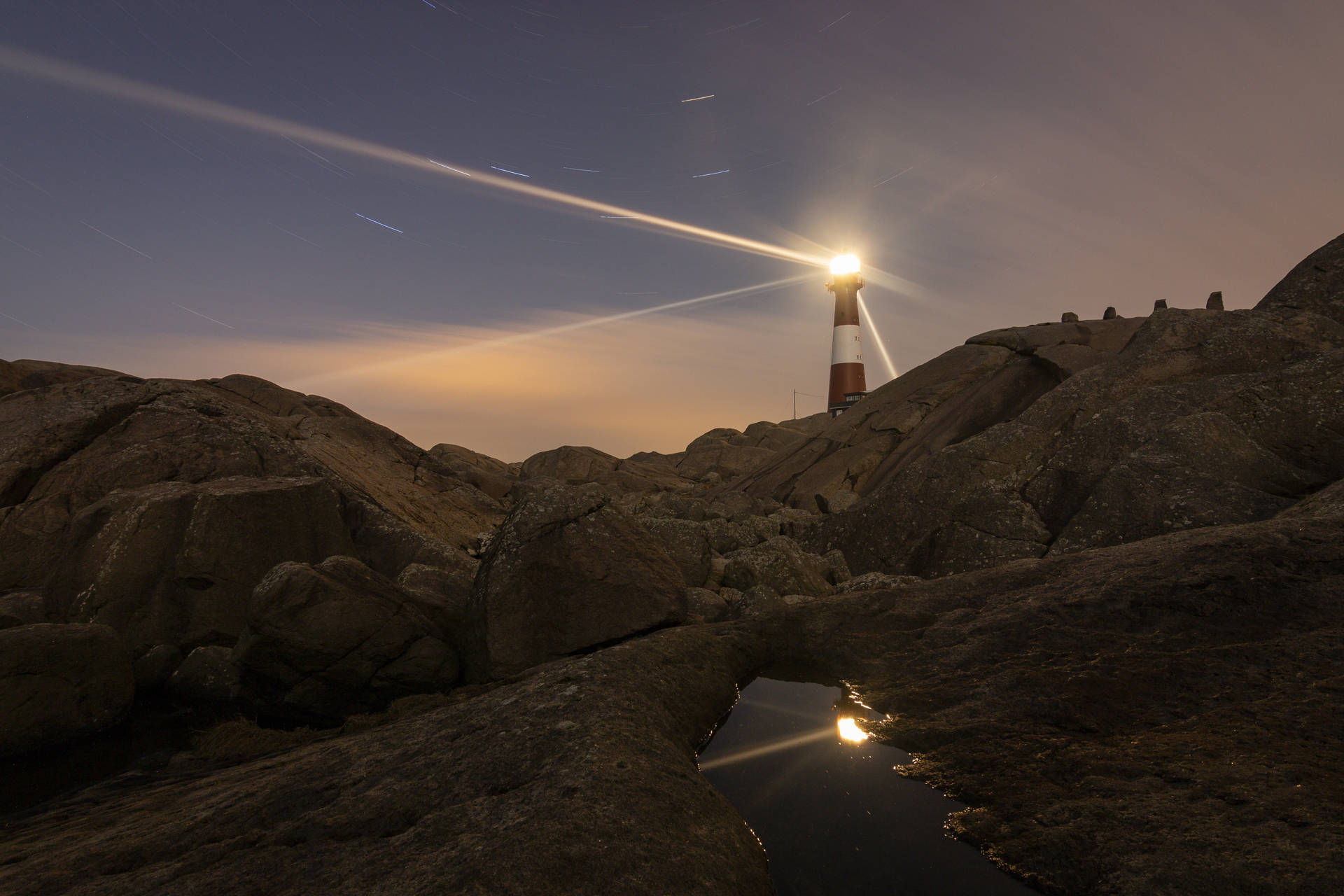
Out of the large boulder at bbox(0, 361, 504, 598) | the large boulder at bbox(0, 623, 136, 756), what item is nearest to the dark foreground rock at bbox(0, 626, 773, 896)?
the large boulder at bbox(0, 623, 136, 756)

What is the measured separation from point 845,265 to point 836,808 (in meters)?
57.1

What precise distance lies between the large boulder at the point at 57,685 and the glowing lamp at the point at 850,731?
21.6 ft

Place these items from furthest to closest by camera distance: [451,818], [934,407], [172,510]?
[934,407] < [172,510] < [451,818]

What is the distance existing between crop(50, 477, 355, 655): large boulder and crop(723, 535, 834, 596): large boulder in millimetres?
5795

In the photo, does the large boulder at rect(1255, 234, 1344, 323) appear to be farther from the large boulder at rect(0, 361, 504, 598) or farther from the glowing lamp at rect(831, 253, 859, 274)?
the glowing lamp at rect(831, 253, 859, 274)

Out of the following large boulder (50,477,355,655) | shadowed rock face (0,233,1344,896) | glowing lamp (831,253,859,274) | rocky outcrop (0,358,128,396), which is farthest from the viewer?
glowing lamp (831,253,859,274)

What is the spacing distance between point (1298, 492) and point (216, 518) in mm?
13927

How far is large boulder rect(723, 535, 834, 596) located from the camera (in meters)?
9.62

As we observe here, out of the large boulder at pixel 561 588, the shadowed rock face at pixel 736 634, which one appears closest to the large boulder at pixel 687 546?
the shadowed rock face at pixel 736 634

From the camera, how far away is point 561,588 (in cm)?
730

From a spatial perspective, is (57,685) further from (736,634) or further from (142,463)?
(736,634)

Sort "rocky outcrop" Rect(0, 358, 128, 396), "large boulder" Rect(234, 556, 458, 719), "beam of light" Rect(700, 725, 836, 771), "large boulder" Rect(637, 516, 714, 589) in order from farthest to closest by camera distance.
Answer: "rocky outcrop" Rect(0, 358, 128, 396)
"large boulder" Rect(637, 516, 714, 589)
"large boulder" Rect(234, 556, 458, 719)
"beam of light" Rect(700, 725, 836, 771)

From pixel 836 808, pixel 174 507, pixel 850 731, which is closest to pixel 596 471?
pixel 174 507

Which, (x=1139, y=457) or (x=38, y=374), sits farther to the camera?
(x=38, y=374)
